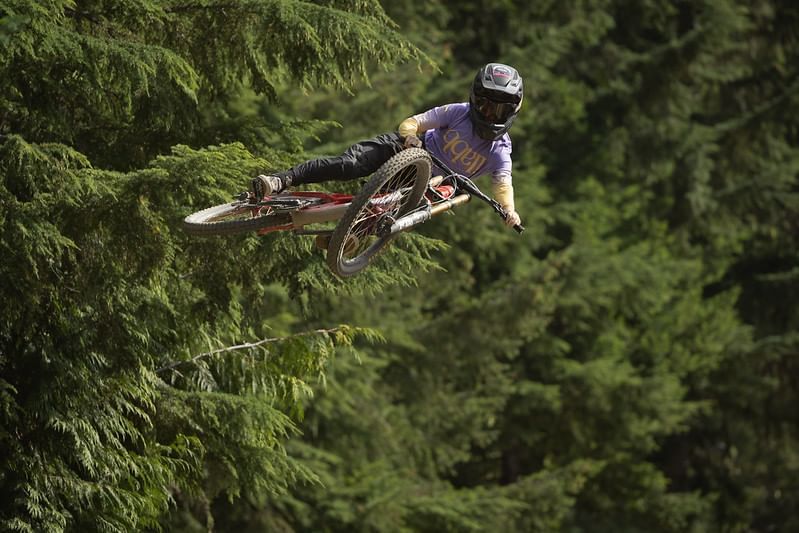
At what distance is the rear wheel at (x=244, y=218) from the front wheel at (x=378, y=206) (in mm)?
385

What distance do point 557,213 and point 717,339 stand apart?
13.2 feet

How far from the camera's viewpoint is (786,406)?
27047 millimetres

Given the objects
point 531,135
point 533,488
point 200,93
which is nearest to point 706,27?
point 531,135

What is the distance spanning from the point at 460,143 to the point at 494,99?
47cm

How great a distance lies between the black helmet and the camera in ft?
30.0

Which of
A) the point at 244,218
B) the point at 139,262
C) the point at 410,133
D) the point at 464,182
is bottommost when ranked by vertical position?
the point at 139,262

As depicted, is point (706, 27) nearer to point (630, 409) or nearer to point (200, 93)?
point (630, 409)

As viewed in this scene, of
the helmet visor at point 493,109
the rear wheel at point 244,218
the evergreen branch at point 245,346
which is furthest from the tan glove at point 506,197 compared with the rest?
the evergreen branch at point 245,346

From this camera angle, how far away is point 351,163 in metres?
9.39

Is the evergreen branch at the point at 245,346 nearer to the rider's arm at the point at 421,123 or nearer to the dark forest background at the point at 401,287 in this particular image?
the dark forest background at the point at 401,287

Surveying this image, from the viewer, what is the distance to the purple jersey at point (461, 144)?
9438mm

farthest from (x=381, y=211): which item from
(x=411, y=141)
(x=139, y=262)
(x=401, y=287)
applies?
(x=401, y=287)

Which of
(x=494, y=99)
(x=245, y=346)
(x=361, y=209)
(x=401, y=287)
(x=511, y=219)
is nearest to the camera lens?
(x=361, y=209)

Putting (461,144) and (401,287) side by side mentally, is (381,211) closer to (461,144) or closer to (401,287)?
(461,144)
